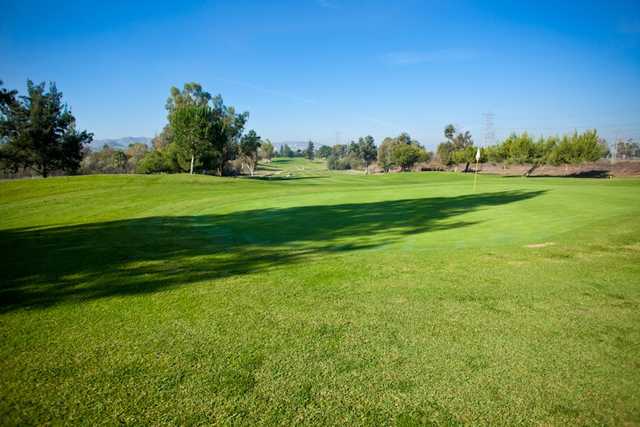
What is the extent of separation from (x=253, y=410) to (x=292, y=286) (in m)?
2.83

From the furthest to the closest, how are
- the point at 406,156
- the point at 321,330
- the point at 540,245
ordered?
the point at 406,156
the point at 540,245
the point at 321,330

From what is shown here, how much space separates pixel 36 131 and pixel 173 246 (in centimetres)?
5702

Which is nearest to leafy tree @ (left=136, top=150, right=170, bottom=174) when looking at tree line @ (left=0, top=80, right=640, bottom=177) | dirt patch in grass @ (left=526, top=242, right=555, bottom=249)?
tree line @ (left=0, top=80, right=640, bottom=177)

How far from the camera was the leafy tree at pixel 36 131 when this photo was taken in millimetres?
48219

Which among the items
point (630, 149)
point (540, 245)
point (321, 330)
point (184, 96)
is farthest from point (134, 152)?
A: point (630, 149)

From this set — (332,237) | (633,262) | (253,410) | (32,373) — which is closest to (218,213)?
(332,237)

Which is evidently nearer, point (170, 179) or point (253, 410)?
point (253, 410)

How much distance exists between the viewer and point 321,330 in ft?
13.6

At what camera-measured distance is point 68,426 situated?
2.64m

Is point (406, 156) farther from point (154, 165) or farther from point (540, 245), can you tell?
point (540, 245)

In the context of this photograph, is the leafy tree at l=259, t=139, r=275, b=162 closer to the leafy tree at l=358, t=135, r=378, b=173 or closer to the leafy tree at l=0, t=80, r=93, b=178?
the leafy tree at l=358, t=135, r=378, b=173

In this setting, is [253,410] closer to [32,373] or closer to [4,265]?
[32,373]

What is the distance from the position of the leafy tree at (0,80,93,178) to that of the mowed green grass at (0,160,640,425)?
175ft

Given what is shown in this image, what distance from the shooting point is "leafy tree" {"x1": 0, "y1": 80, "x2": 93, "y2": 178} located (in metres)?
48.2
